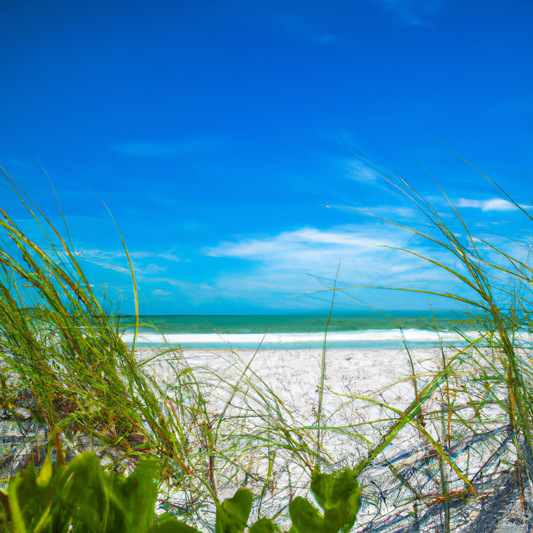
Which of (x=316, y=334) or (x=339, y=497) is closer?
(x=339, y=497)

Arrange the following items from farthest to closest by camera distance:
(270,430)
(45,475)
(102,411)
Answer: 1. (102,411)
2. (270,430)
3. (45,475)

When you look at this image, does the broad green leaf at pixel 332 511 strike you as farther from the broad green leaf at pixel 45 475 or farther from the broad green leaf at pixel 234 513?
the broad green leaf at pixel 45 475

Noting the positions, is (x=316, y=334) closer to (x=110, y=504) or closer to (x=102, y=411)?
(x=102, y=411)

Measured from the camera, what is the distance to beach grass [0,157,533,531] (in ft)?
2.56

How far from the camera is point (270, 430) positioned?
0.88m

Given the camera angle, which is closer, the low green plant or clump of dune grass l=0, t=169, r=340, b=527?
the low green plant

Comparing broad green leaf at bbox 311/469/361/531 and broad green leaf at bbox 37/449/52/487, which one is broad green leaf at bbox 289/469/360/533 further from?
broad green leaf at bbox 37/449/52/487

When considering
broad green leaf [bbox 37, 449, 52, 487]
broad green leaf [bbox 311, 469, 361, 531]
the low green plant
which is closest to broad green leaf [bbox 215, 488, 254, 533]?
the low green plant

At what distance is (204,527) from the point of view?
80 cm

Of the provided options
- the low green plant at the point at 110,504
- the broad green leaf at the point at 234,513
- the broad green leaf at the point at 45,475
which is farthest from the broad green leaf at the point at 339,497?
the broad green leaf at the point at 45,475

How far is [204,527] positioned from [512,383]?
0.74m

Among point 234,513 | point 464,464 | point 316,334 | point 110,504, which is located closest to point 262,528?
point 234,513

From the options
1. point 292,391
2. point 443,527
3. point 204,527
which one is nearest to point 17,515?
point 204,527

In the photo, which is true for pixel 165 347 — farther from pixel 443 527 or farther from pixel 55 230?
pixel 443 527
